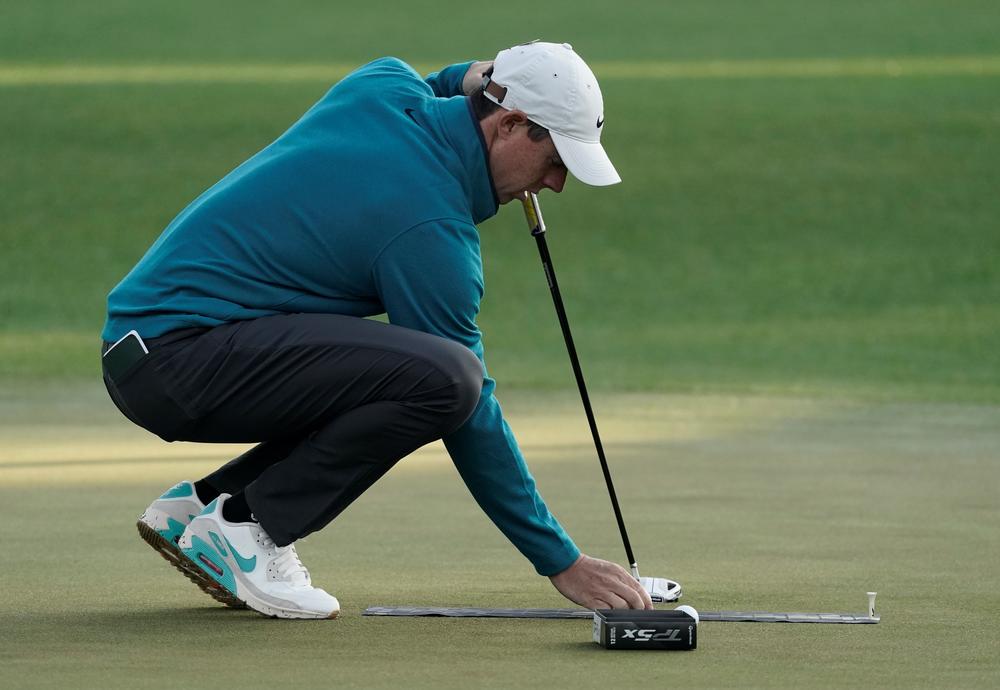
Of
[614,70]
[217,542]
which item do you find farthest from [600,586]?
[614,70]

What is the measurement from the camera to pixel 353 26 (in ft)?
96.1

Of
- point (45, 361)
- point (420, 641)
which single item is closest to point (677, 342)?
point (45, 361)

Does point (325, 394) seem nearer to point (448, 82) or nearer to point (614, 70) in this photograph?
point (448, 82)

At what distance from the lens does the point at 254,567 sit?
13.8 ft

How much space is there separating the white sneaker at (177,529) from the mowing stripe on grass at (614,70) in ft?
62.3

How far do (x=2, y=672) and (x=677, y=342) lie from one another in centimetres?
893

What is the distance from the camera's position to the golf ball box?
3.82 m

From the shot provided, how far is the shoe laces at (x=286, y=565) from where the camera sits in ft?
13.8

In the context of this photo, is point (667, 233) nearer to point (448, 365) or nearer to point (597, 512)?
point (597, 512)

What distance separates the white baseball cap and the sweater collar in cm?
8

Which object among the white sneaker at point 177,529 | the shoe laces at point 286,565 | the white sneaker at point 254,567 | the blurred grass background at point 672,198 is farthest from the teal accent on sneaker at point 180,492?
the blurred grass background at point 672,198

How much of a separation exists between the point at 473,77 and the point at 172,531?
1204 mm

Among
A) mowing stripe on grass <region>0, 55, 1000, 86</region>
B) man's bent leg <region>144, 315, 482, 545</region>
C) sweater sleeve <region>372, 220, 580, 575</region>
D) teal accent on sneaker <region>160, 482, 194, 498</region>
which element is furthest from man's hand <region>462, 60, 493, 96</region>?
mowing stripe on grass <region>0, 55, 1000, 86</region>

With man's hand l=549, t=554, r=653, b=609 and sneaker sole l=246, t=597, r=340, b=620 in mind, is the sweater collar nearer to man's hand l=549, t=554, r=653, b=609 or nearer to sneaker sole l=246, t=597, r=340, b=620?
man's hand l=549, t=554, r=653, b=609
